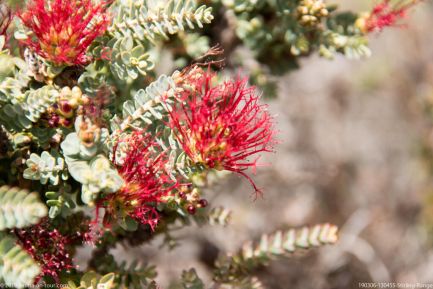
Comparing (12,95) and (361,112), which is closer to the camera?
(12,95)

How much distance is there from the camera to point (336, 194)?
360 centimetres

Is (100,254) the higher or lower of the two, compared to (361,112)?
lower

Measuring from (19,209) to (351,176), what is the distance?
10.2 ft

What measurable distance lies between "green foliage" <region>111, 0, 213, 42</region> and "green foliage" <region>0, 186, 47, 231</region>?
18.0 inches

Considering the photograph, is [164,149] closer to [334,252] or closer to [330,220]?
[334,252]

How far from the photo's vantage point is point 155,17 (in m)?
1.20

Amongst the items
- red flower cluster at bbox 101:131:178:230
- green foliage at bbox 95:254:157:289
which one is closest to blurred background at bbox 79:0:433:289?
green foliage at bbox 95:254:157:289

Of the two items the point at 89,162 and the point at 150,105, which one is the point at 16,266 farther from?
the point at 150,105

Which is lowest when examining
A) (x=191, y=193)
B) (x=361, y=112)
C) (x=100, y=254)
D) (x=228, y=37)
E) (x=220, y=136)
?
(x=100, y=254)

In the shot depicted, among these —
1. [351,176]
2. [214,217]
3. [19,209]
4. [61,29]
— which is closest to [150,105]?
[61,29]

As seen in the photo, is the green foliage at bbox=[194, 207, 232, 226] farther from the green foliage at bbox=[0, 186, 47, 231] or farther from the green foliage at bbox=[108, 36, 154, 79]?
the green foliage at bbox=[0, 186, 47, 231]

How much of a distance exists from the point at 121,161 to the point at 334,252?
2080 mm

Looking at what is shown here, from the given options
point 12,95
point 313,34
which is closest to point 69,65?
point 12,95

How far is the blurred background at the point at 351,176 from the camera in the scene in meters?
2.87
